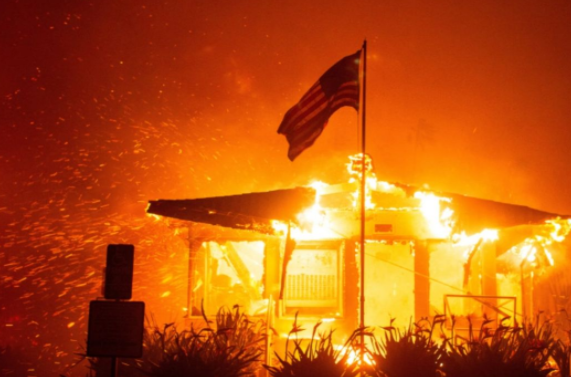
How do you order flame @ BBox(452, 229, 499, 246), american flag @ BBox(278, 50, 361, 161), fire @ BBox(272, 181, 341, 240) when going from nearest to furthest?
american flag @ BBox(278, 50, 361, 161) → fire @ BBox(272, 181, 341, 240) → flame @ BBox(452, 229, 499, 246)

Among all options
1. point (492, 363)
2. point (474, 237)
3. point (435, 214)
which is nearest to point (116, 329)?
point (492, 363)

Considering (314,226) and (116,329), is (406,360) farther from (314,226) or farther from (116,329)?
(314,226)

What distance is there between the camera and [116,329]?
7.21 m

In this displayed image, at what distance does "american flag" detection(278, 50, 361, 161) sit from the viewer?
1095 centimetres

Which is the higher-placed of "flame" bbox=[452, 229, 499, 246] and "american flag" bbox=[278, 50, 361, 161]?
"american flag" bbox=[278, 50, 361, 161]

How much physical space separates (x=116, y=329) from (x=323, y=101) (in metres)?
5.90

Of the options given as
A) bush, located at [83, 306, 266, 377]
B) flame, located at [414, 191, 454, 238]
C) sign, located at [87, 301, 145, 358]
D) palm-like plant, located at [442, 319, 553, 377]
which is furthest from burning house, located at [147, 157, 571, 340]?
sign, located at [87, 301, 145, 358]

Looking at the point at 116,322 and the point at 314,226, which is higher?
the point at 314,226

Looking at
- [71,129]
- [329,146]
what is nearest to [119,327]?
[329,146]

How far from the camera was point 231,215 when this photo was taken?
11.0 metres

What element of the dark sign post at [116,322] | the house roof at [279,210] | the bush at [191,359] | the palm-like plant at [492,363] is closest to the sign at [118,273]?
the dark sign post at [116,322]

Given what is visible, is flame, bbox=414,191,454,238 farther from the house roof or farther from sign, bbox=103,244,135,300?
sign, bbox=103,244,135,300

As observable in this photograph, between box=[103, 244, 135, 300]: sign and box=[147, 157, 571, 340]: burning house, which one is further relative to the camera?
box=[147, 157, 571, 340]: burning house

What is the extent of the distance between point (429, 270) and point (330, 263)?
6.85 ft
